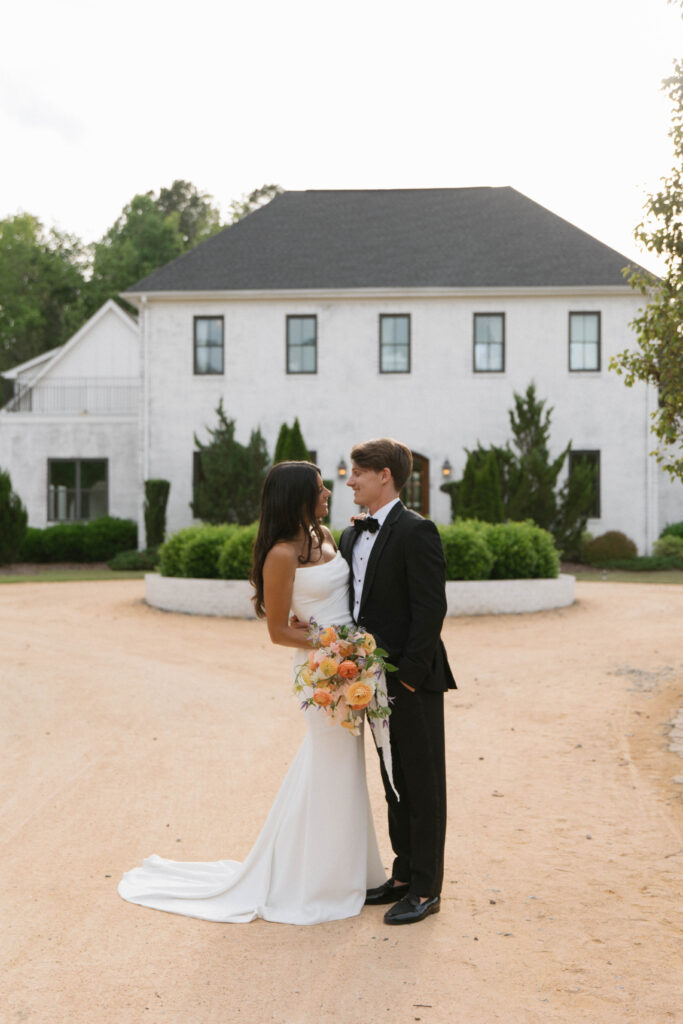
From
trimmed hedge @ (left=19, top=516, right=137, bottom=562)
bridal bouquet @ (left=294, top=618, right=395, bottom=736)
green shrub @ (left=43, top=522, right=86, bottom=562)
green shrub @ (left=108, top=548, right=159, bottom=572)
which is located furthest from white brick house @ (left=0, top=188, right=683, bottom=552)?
bridal bouquet @ (left=294, top=618, right=395, bottom=736)

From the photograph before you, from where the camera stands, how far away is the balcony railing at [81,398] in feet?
102

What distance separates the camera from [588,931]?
173 inches

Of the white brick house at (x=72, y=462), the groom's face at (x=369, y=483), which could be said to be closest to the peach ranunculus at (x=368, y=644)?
the groom's face at (x=369, y=483)

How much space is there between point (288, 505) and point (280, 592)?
39cm

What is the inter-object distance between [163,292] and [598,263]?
11.1 metres

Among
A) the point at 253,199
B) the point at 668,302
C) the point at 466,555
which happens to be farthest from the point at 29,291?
the point at 668,302

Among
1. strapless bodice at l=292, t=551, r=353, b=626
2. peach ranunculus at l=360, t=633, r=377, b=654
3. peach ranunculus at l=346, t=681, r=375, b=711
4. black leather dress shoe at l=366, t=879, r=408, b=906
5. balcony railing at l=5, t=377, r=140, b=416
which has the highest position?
balcony railing at l=5, t=377, r=140, b=416

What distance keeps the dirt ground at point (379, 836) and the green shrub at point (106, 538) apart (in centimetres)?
1425

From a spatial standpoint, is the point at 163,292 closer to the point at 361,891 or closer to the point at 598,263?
the point at 598,263

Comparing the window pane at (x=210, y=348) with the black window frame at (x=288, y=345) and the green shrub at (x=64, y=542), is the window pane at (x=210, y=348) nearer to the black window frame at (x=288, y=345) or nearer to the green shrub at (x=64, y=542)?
the black window frame at (x=288, y=345)

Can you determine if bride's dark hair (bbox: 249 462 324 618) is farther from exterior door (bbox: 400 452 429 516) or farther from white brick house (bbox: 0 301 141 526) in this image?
white brick house (bbox: 0 301 141 526)

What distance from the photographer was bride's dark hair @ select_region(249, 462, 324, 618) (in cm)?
452

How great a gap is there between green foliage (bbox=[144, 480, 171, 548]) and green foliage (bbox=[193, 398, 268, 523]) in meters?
1.17

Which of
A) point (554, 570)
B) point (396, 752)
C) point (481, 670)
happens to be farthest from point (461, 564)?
point (396, 752)
